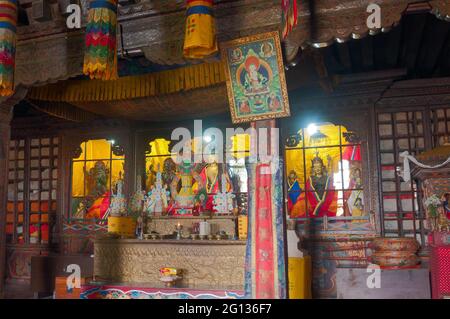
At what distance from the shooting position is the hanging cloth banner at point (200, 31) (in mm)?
3717

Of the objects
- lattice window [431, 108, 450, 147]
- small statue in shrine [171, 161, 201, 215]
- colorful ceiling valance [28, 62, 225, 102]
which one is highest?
colorful ceiling valance [28, 62, 225, 102]

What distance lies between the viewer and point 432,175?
466cm

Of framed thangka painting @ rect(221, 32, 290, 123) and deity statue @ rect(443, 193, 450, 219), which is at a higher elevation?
framed thangka painting @ rect(221, 32, 290, 123)

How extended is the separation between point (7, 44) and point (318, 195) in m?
4.52

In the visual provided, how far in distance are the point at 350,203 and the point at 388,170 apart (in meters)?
0.70

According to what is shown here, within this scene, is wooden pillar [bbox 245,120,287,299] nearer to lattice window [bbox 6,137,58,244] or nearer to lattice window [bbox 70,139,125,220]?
lattice window [bbox 70,139,125,220]

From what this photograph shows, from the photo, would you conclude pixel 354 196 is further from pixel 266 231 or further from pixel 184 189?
pixel 266 231

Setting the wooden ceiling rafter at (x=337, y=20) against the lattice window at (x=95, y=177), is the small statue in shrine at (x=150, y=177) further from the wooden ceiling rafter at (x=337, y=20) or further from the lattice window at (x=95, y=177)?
the wooden ceiling rafter at (x=337, y=20)

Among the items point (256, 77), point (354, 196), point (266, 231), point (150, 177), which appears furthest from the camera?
point (150, 177)

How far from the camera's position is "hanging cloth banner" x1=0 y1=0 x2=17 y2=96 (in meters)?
4.36

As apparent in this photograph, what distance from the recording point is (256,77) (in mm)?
3973

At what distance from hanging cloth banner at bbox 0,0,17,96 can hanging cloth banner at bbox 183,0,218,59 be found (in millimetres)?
1805

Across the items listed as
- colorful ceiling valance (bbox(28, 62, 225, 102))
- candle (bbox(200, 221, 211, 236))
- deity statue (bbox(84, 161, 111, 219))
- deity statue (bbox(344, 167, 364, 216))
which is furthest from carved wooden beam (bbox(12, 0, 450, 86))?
deity statue (bbox(344, 167, 364, 216))

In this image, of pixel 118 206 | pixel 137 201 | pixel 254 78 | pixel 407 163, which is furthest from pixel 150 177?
pixel 407 163
